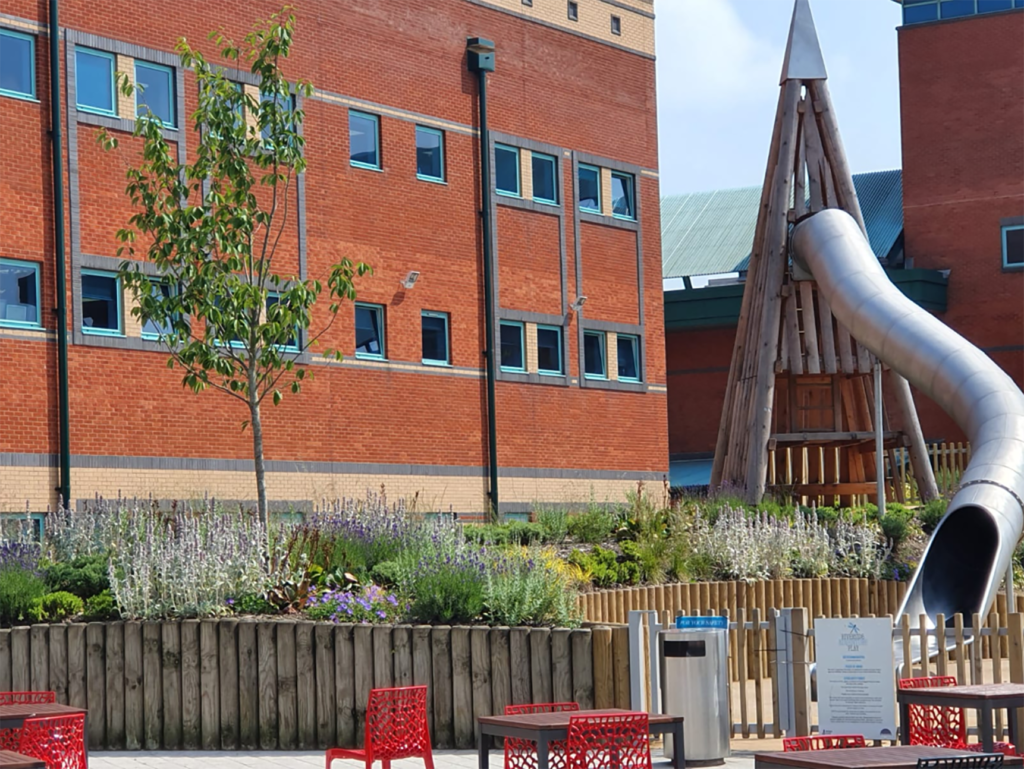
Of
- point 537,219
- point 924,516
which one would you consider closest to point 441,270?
point 537,219

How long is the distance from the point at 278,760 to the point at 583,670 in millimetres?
2561

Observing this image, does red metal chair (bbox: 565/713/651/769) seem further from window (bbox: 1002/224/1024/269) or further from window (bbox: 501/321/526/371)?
window (bbox: 1002/224/1024/269)

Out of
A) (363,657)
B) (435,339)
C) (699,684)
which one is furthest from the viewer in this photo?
(435,339)

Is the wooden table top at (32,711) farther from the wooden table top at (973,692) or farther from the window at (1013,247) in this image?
the window at (1013,247)

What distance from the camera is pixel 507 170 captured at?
97.7 feet

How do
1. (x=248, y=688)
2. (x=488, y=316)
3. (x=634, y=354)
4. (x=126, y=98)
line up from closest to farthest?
(x=248, y=688)
(x=126, y=98)
(x=488, y=316)
(x=634, y=354)

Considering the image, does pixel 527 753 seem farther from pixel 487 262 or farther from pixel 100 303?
pixel 487 262

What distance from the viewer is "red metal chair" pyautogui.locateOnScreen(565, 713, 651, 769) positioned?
8.77 m

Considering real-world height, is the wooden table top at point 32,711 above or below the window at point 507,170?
below

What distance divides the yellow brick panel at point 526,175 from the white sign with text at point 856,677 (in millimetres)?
18653

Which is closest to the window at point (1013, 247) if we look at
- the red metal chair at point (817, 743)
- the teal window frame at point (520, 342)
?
the teal window frame at point (520, 342)

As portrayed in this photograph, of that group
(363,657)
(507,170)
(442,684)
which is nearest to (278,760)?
(363,657)

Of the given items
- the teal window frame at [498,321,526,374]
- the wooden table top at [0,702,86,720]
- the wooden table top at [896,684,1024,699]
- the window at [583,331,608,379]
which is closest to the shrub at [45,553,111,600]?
the wooden table top at [0,702,86,720]

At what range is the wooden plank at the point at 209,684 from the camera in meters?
14.3
